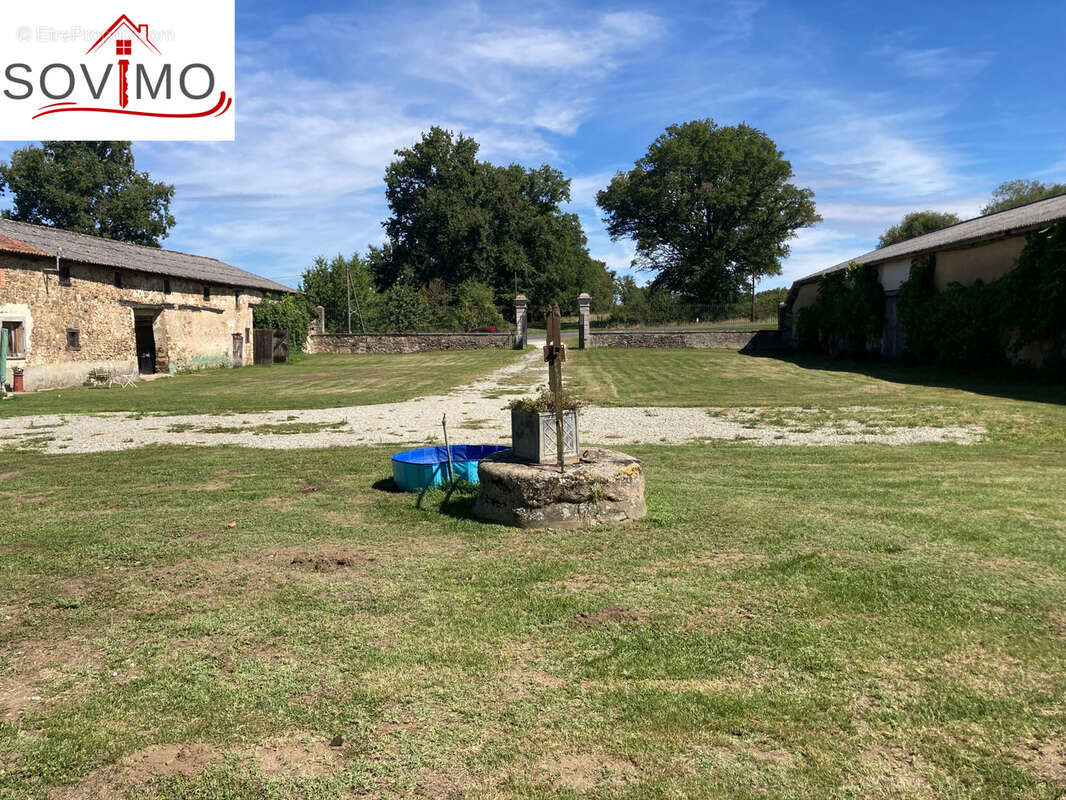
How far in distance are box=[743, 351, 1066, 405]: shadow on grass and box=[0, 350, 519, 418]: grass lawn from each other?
41.6 ft

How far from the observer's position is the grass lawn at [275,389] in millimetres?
15984

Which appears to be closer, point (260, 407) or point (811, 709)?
point (811, 709)

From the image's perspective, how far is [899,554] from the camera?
4.96 metres

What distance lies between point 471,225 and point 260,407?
43.5 meters

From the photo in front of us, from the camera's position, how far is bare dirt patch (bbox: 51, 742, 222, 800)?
2.60m

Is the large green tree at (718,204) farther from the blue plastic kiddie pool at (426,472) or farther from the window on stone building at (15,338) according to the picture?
the blue plastic kiddie pool at (426,472)

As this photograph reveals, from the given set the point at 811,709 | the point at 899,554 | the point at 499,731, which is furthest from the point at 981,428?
the point at 499,731

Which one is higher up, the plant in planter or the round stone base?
the plant in planter

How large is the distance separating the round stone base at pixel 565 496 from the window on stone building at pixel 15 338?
19.9 meters

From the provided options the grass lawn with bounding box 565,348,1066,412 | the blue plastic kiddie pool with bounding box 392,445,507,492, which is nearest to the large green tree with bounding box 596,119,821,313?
the grass lawn with bounding box 565,348,1066,412

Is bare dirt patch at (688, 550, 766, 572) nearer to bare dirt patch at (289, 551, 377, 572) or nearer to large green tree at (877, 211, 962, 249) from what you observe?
bare dirt patch at (289, 551, 377, 572)

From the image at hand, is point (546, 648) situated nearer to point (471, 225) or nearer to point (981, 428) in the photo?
point (981, 428)

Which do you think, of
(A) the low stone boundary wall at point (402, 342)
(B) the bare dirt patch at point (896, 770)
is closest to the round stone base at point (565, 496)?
(B) the bare dirt patch at point (896, 770)

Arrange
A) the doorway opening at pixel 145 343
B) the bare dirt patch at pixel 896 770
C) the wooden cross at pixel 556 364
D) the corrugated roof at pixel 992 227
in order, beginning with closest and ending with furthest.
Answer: the bare dirt patch at pixel 896 770
the wooden cross at pixel 556 364
the corrugated roof at pixel 992 227
the doorway opening at pixel 145 343
